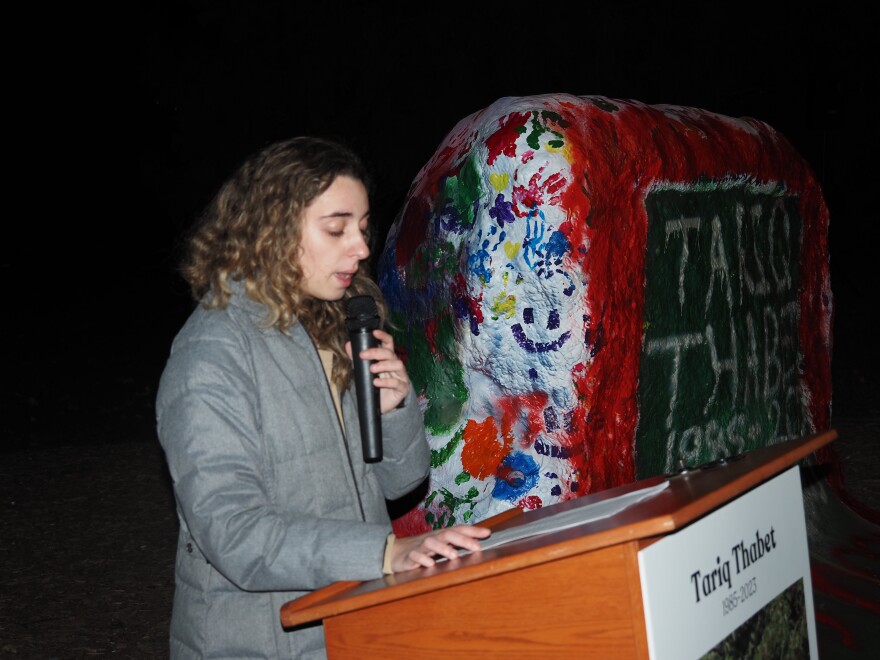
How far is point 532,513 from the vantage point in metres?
2.41

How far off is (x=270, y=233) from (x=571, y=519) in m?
0.86

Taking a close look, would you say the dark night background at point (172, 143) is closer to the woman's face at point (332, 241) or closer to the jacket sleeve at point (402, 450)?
the woman's face at point (332, 241)

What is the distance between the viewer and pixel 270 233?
7.44 ft

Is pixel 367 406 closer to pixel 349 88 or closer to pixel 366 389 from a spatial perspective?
pixel 366 389

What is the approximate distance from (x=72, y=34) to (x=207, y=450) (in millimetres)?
20963

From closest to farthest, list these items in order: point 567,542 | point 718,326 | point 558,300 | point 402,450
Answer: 1. point 567,542
2. point 402,450
3. point 558,300
4. point 718,326

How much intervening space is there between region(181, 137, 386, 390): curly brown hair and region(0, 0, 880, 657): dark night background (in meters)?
0.30

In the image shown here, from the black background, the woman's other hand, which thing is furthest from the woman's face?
the black background

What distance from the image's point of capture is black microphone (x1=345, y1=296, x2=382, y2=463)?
7.20 ft

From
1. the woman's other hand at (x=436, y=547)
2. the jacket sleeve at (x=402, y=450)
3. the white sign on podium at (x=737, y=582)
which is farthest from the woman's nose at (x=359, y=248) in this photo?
the white sign on podium at (x=737, y=582)

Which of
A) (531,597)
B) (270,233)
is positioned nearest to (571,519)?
(531,597)

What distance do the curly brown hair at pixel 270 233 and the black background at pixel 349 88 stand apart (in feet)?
21.5

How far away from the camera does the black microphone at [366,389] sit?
2193 mm

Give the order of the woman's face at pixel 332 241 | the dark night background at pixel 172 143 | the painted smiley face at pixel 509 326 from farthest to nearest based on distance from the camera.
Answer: the dark night background at pixel 172 143
the painted smiley face at pixel 509 326
the woman's face at pixel 332 241
